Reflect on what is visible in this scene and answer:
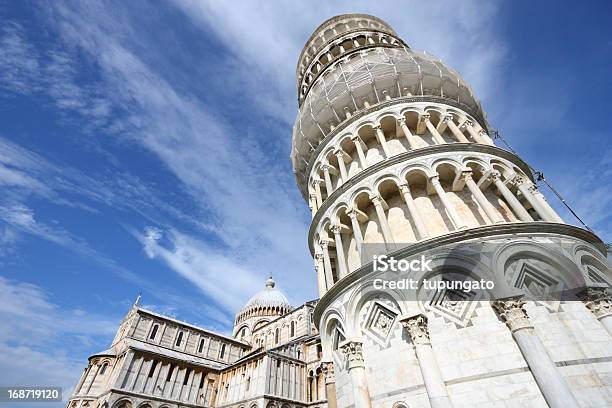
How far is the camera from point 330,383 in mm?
10391

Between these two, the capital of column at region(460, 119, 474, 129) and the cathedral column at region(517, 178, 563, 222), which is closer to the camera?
the cathedral column at region(517, 178, 563, 222)

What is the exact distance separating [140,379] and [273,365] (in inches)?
512

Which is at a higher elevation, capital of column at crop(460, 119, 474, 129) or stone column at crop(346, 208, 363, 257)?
capital of column at crop(460, 119, 474, 129)

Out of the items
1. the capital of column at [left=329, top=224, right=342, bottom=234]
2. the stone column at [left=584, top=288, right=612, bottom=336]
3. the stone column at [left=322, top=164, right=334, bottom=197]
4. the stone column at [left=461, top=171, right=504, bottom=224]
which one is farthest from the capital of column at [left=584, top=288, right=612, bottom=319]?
the stone column at [left=322, top=164, right=334, bottom=197]

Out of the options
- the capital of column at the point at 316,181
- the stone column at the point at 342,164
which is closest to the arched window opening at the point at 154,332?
the capital of column at the point at 316,181

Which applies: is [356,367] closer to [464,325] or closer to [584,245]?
[464,325]

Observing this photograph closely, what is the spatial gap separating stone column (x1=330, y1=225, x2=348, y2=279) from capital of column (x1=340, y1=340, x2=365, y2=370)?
8.04 ft

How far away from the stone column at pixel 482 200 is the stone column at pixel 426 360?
395 cm

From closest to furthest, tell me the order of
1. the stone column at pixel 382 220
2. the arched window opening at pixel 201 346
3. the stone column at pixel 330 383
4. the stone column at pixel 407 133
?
1. the stone column at pixel 330 383
2. the stone column at pixel 382 220
3. the stone column at pixel 407 133
4. the arched window opening at pixel 201 346

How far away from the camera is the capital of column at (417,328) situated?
798 centimetres

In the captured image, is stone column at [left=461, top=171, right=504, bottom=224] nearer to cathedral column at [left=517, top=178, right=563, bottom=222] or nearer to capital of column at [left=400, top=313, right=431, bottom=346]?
cathedral column at [left=517, top=178, right=563, bottom=222]

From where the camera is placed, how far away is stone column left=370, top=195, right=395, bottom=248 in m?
10.3

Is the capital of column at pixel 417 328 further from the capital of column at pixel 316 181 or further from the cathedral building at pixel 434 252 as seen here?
the capital of column at pixel 316 181

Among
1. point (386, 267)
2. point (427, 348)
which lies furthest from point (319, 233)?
point (427, 348)
